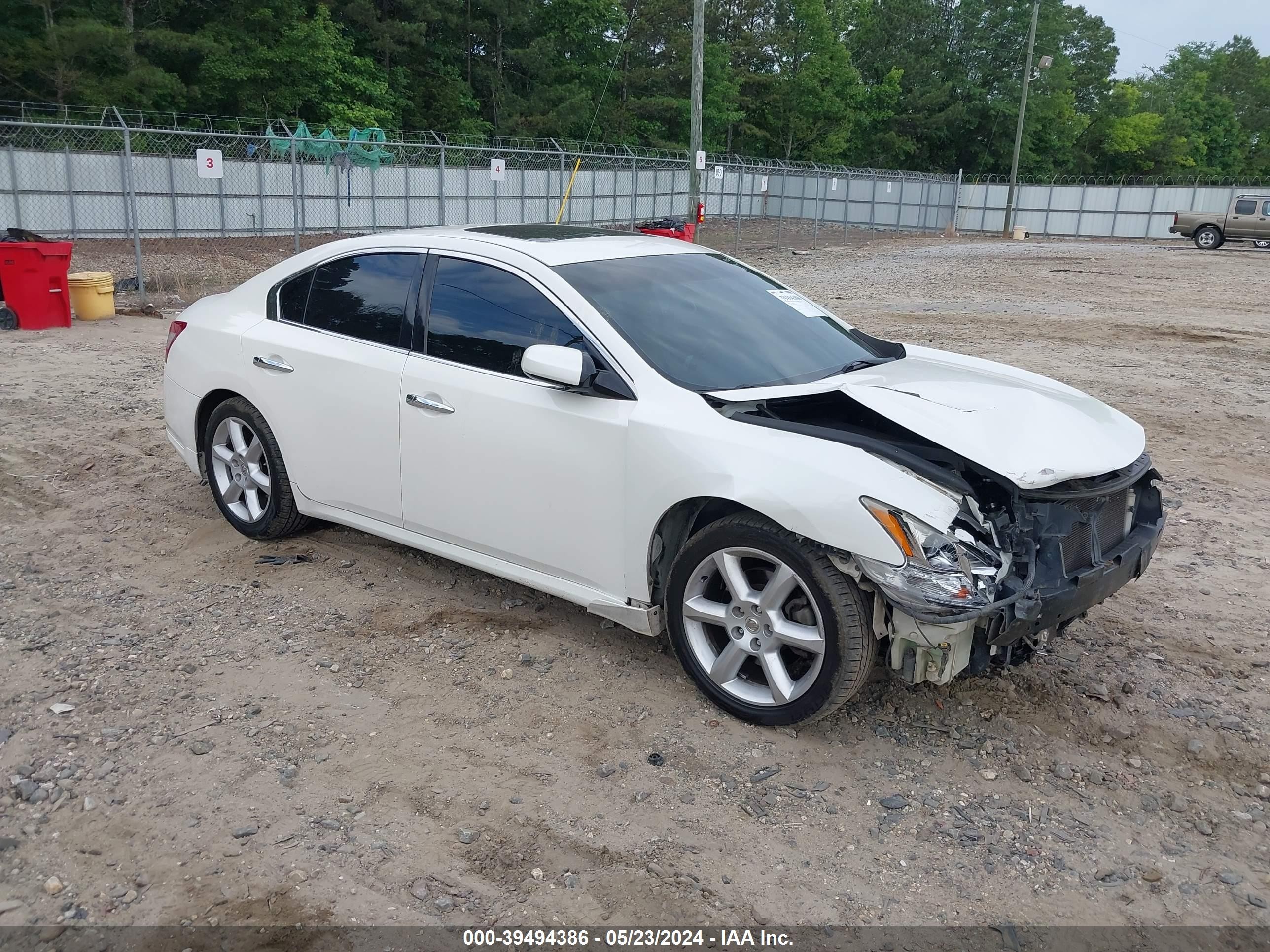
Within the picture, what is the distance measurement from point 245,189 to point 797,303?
23256mm

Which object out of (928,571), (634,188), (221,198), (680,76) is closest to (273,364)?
(928,571)

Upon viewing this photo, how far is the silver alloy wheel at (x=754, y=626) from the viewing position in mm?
3703

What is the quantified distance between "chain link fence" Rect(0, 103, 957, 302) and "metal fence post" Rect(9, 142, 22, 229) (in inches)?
0.9

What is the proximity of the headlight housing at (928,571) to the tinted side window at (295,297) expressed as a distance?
125 inches

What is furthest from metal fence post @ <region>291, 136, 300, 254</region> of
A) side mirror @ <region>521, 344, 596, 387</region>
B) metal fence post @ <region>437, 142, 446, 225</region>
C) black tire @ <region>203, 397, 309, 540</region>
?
side mirror @ <region>521, 344, 596, 387</region>

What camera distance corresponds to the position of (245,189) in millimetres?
25172

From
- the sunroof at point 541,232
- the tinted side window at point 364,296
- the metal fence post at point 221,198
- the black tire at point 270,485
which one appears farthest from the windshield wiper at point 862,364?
the metal fence post at point 221,198

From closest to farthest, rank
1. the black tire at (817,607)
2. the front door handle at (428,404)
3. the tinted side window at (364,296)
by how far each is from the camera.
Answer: the black tire at (817,607) < the front door handle at (428,404) < the tinted side window at (364,296)

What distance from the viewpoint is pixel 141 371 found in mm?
Result: 10203

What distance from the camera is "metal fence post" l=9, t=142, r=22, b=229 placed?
21562 millimetres

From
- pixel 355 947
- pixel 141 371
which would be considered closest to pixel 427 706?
pixel 355 947

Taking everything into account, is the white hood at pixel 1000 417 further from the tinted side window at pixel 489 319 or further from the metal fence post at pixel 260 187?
the metal fence post at pixel 260 187

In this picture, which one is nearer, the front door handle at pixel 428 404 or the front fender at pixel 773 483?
the front fender at pixel 773 483

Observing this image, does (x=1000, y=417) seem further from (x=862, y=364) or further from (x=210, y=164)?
(x=210, y=164)
